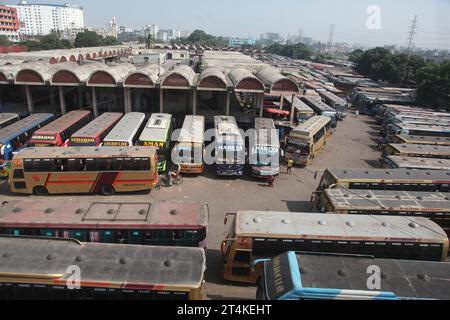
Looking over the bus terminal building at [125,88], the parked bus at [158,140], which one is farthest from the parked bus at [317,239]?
the bus terminal building at [125,88]

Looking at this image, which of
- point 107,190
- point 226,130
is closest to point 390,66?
point 226,130

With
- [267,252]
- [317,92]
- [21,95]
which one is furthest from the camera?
[317,92]

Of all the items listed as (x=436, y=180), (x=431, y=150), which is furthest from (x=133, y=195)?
(x=431, y=150)

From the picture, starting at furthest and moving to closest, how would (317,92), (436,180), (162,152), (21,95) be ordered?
(317,92), (21,95), (162,152), (436,180)

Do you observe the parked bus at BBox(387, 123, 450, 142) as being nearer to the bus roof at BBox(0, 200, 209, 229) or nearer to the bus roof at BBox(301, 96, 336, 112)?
the bus roof at BBox(301, 96, 336, 112)

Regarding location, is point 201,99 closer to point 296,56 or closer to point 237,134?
point 237,134

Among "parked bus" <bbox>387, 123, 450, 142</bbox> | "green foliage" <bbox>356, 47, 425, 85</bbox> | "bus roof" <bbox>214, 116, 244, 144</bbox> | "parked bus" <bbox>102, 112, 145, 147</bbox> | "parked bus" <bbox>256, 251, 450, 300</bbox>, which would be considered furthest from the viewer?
"green foliage" <bbox>356, 47, 425, 85</bbox>

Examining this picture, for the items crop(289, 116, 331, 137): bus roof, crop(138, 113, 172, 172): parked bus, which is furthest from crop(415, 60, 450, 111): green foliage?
crop(138, 113, 172, 172): parked bus
